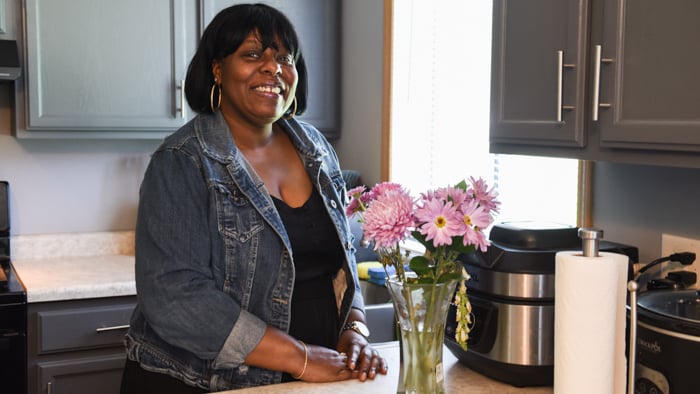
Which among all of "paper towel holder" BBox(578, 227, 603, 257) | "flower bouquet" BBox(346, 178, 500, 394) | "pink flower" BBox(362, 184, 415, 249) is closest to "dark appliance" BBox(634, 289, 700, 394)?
"paper towel holder" BBox(578, 227, 603, 257)

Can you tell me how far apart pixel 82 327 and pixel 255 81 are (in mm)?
1267

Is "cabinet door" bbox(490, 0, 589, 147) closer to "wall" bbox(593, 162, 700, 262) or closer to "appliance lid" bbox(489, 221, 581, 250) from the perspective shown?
"appliance lid" bbox(489, 221, 581, 250)

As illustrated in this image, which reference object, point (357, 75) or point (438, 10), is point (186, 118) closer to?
point (357, 75)

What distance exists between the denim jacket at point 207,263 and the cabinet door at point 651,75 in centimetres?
66

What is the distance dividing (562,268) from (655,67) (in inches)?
17.5

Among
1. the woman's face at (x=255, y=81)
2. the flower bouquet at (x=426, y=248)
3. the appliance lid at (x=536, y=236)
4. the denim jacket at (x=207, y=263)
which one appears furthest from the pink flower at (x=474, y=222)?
the woman's face at (x=255, y=81)

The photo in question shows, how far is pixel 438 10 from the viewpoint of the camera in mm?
2889

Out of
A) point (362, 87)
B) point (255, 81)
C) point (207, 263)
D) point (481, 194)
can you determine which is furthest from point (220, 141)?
point (362, 87)

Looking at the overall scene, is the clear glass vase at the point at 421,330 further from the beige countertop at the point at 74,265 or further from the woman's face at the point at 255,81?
the beige countertop at the point at 74,265

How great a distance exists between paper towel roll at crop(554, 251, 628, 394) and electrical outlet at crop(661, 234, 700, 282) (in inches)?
25.1

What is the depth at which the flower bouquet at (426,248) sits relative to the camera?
1218 millimetres

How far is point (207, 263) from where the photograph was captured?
160 cm

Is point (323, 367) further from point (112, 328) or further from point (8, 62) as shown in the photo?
point (8, 62)

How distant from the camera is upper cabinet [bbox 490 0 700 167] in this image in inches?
51.8
